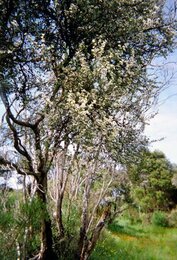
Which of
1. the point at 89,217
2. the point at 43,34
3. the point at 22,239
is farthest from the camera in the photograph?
the point at 89,217

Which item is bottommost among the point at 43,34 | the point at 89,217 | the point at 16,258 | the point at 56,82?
the point at 16,258

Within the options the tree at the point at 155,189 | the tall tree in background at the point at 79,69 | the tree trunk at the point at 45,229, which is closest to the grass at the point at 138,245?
the tree trunk at the point at 45,229

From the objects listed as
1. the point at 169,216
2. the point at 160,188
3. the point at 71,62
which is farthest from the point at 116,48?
the point at 160,188

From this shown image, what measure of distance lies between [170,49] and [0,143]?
595 centimetres

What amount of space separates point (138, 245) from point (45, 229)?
1365 centimetres

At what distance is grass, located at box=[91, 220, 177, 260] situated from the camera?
20.1m

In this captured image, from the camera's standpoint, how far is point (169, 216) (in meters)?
40.4

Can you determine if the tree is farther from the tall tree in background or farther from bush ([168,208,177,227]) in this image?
the tall tree in background

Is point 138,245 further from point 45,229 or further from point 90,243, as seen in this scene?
point 45,229

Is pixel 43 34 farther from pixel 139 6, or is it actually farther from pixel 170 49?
pixel 170 49

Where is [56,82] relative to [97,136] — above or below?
above

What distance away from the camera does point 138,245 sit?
25.9 meters

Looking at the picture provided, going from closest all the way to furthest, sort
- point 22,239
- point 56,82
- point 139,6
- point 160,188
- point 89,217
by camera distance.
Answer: point 56,82 < point 139,6 < point 22,239 < point 89,217 < point 160,188

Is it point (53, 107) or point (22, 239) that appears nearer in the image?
point (53, 107)
